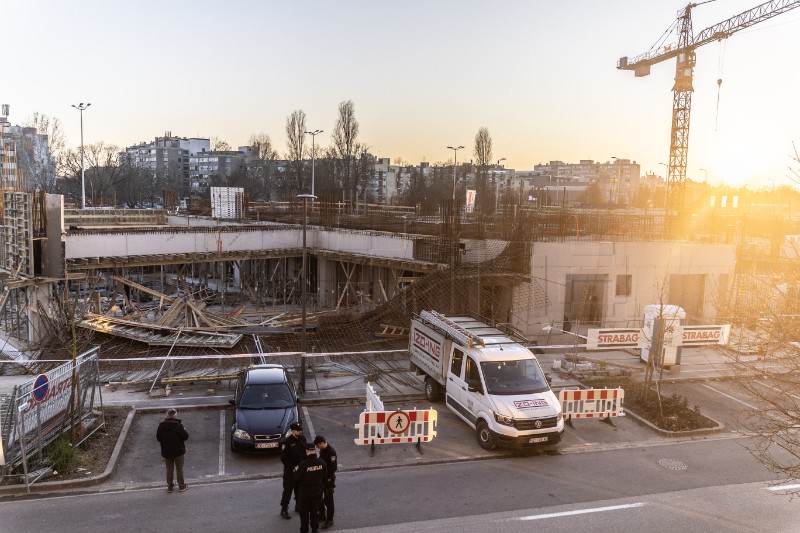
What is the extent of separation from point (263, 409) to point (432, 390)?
4557 millimetres

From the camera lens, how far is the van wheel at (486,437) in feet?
41.4

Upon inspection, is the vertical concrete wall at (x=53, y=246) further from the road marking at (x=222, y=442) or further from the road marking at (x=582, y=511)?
the road marking at (x=582, y=511)

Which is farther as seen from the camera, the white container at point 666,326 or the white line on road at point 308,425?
the white container at point 666,326

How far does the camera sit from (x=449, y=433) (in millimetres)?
13805

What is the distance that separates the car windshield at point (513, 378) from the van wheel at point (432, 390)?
8.58 ft

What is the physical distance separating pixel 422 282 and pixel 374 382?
292 inches

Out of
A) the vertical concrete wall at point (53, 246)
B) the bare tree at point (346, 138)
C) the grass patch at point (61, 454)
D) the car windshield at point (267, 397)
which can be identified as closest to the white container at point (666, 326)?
the car windshield at point (267, 397)

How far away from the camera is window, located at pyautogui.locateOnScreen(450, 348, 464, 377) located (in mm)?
14078

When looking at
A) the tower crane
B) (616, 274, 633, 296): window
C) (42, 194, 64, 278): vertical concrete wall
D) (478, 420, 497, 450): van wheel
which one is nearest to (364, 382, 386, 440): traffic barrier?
(478, 420, 497, 450): van wheel

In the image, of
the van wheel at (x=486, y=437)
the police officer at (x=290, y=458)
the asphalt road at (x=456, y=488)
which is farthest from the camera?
the van wheel at (x=486, y=437)

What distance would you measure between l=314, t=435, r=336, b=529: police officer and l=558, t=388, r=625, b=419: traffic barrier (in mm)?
6269

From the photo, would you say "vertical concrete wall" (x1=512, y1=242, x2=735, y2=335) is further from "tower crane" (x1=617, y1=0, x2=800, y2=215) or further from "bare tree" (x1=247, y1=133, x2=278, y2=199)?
"bare tree" (x1=247, y1=133, x2=278, y2=199)

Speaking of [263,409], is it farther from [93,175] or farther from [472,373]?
[93,175]

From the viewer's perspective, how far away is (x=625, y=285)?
2627cm
